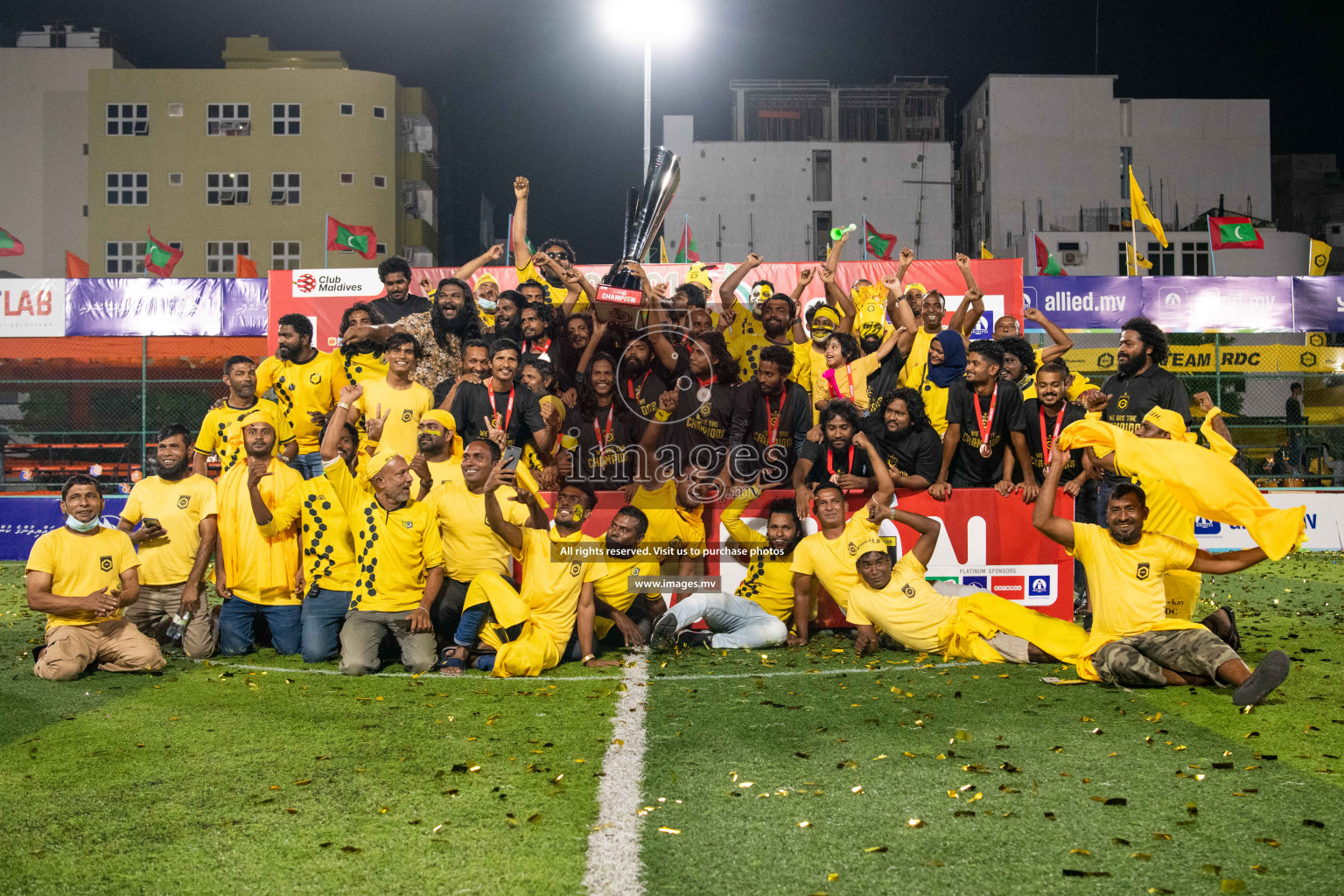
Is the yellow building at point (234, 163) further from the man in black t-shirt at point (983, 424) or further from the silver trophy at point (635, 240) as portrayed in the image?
the man in black t-shirt at point (983, 424)

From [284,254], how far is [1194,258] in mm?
38164

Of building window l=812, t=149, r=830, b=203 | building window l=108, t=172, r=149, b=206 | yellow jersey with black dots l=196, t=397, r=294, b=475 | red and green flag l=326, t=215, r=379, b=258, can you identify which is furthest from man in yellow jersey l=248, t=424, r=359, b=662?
building window l=812, t=149, r=830, b=203

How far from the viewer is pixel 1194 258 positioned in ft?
142

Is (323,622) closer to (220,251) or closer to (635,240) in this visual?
(635,240)

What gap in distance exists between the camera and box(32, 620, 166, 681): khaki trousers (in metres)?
6.32

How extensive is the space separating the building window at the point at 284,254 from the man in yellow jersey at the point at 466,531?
36056mm

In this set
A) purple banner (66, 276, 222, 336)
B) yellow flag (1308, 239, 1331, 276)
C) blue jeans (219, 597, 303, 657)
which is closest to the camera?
blue jeans (219, 597, 303, 657)

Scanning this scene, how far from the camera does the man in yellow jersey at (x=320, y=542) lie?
7.09 m

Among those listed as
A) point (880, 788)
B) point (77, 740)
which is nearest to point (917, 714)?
point (880, 788)

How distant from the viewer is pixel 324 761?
14.8 ft

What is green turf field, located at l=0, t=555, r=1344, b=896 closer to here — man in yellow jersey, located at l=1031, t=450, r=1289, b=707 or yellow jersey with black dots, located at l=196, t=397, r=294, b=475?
man in yellow jersey, located at l=1031, t=450, r=1289, b=707

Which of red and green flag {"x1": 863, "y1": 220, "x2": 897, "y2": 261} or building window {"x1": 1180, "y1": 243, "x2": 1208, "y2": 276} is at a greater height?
building window {"x1": 1180, "y1": 243, "x2": 1208, "y2": 276}

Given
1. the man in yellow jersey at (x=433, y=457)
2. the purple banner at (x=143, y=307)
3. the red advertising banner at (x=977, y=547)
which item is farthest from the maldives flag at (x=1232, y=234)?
the purple banner at (x=143, y=307)

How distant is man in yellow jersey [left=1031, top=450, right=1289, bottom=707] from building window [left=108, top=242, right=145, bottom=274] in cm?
4079
